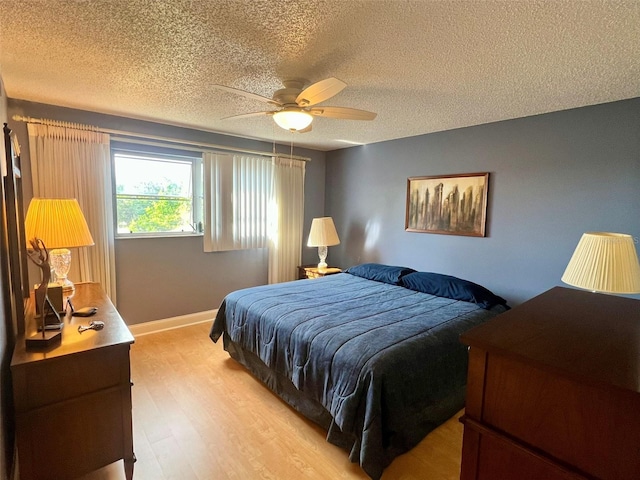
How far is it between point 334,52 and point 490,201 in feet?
7.36

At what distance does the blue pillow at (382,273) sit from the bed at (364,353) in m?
0.36

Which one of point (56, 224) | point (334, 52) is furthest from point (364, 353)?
point (56, 224)

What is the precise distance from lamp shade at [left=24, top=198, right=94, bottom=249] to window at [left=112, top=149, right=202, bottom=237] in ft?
5.32

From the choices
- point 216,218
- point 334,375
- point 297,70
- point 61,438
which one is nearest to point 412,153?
point 297,70

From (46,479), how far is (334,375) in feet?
4.57

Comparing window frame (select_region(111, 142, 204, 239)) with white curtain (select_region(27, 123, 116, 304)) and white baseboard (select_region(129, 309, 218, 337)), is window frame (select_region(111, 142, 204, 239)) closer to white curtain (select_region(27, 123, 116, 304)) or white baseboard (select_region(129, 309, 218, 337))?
white curtain (select_region(27, 123, 116, 304))

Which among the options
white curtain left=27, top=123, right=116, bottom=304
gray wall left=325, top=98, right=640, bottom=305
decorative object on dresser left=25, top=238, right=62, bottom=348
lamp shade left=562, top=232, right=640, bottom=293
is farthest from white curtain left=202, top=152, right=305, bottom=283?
lamp shade left=562, top=232, right=640, bottom=293

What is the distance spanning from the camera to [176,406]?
2.32 metres

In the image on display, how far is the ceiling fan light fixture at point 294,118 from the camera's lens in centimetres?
217

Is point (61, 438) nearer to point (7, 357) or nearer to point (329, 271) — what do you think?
point (7, 357)

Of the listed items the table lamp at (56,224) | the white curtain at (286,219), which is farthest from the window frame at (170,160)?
the table lamp at (56,224)

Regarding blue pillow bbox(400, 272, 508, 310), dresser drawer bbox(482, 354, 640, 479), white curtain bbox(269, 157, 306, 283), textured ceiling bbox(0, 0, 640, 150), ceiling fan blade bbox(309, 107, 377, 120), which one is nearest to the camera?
dresser drawer bbox(482, 354, 640, 479)

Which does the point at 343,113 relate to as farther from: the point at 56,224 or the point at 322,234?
the point at 322,234

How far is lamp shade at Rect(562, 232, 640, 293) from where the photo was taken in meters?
1.54
